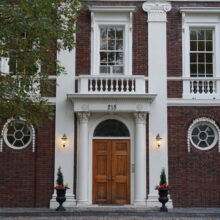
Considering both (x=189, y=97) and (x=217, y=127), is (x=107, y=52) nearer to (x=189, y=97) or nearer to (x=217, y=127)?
(x=189, y=97)

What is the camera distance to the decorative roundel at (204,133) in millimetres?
19641

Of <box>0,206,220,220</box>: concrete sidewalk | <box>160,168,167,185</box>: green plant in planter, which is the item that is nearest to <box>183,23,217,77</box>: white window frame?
<box>160,168,167,185</box>: green plant in planter

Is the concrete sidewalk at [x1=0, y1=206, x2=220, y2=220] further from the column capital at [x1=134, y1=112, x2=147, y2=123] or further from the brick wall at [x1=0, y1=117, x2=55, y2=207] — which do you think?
the column capital at [x1=134, y1=112, x2=147, y2=123]

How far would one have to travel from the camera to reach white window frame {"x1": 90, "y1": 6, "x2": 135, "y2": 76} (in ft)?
65.4

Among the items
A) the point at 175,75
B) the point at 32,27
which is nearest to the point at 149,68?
the point at 175,75

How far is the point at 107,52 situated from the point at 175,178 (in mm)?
5734

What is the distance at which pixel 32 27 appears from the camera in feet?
42.8

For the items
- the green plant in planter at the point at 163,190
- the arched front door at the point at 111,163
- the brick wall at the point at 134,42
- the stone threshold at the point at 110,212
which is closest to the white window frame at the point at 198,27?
the brick wall at the point at 134,42

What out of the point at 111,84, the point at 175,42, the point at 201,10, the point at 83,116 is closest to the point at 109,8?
the point at 175,42

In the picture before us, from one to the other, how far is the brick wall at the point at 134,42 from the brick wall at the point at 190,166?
227 centimetres

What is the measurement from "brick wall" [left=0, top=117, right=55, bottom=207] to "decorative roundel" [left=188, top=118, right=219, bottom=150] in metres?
5.55

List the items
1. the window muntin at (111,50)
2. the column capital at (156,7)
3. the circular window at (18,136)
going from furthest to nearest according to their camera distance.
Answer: the window muntin at (111,50), the column capital at (156,7), the circular window at (18,136)

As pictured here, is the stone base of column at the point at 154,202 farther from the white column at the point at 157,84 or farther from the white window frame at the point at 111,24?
the white window frame at the point at 111,24

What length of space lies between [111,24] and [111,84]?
8.58 ft
